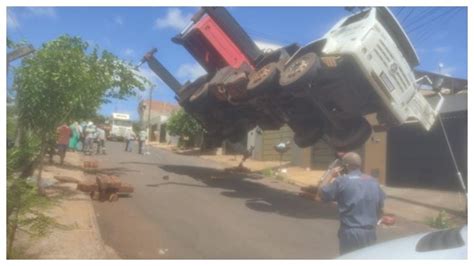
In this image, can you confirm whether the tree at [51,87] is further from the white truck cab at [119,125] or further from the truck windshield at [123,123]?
the truck windshield at [123,123]

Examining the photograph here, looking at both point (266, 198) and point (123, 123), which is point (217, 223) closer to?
point (266, 198)

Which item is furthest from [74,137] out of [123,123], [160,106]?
[160,106]

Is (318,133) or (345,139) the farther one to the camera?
(318,133)

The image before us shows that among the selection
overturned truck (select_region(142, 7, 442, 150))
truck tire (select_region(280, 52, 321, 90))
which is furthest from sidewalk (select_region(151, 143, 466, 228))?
truck tire (select_region(280, 52, 321, 90))

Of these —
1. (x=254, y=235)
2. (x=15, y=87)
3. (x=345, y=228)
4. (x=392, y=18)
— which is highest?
(x=392, y=18)

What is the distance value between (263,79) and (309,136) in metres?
1.83

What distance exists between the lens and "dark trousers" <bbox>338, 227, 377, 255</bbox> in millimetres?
4445

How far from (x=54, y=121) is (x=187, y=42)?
3.73 meters

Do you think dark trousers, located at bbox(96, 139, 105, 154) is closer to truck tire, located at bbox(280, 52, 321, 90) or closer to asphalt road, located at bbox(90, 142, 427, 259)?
asphalt road, located at bbox(90, 142, 427, 259)

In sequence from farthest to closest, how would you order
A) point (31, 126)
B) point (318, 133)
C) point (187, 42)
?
1. point (187, 42)
2. point (318, 133)
3. point (31, 126)

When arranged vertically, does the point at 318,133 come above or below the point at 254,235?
above
